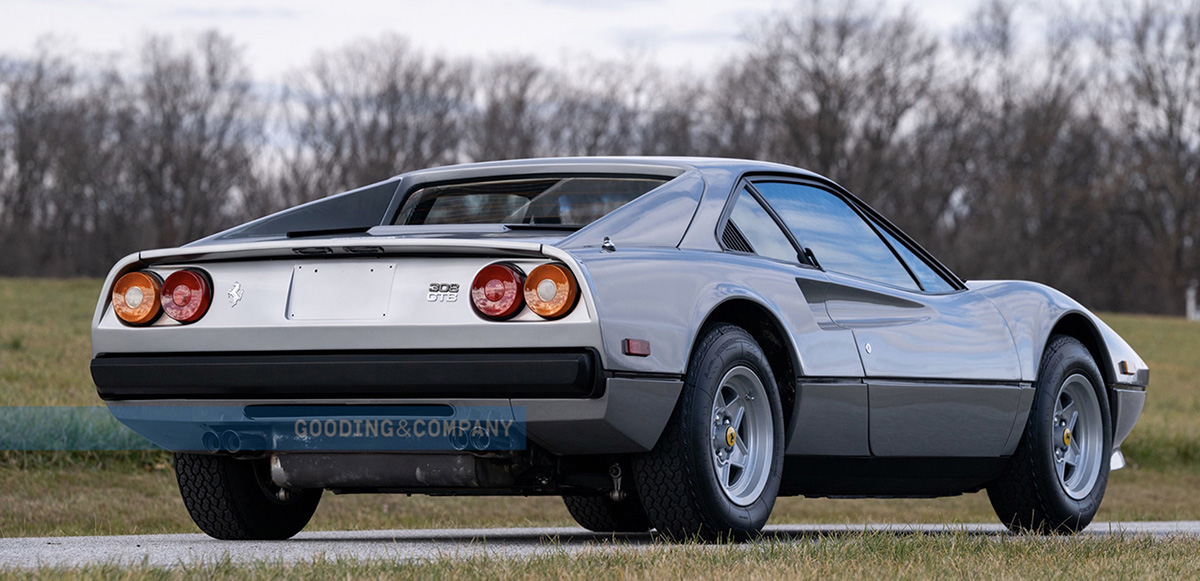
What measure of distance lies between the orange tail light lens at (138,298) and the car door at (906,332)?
2.20m

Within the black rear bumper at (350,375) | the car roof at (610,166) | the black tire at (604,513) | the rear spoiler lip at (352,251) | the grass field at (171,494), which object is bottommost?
the grass field at (171,494)

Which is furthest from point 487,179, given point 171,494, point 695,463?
point 171,494

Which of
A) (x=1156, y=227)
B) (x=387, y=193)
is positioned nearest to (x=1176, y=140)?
(x=1156, y=227)

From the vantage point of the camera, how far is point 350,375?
14.0ft

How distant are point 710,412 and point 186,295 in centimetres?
168

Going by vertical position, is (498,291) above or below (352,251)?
below

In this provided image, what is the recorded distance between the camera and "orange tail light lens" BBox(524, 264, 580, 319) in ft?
13.8

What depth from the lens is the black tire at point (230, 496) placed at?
525 cm

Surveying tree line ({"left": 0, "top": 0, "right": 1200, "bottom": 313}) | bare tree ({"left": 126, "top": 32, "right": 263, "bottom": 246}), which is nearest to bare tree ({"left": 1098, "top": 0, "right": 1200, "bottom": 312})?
A: tree line ({"left": 0, "top": 0, "right": 1200, "bottom": 313})

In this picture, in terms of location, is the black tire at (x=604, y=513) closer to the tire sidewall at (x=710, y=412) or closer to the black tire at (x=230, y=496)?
the black tire at (x=230, y=496)

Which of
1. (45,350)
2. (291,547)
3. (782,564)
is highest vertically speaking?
(782,564)

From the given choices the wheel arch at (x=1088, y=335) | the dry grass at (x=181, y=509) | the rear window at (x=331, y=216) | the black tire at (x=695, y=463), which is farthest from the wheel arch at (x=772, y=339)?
the dry grass at (x=181, y=509)

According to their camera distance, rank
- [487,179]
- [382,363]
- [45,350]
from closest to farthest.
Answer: [382,363] < [487,179] < [45,350]

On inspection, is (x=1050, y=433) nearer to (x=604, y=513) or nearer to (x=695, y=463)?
(x=604, y=513)
